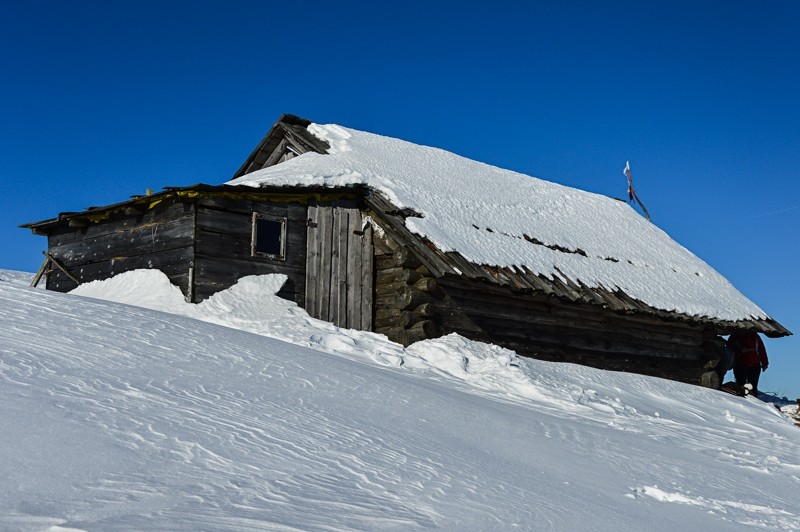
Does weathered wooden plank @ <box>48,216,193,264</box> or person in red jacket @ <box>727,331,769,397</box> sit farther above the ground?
weathered wooden plank @ <box>48,216,193,264</box>

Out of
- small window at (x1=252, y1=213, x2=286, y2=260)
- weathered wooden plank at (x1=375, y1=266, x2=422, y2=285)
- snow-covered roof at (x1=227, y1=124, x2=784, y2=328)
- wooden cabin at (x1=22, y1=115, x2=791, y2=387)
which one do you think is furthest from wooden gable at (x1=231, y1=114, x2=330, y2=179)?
weathered wooden plank at (x1=375, y1=266, x2=422, y2=285)

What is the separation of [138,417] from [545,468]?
321 cm

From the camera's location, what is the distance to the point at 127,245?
13906 mm

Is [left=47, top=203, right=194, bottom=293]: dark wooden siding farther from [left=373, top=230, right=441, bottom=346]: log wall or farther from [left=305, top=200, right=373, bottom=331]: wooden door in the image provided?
[left=373, top=230, right=441, bottom=346]: log wall

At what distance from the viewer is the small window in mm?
13367

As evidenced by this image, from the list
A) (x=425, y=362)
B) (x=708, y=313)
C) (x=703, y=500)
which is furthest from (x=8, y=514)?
(x=708, y=313)

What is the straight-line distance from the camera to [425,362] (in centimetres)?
1212

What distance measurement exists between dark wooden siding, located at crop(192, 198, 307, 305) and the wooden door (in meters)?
0.19

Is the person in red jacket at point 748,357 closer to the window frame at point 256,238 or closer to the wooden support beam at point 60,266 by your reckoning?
the window frame at point 256,238

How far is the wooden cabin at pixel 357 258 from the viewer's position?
13.1 metres

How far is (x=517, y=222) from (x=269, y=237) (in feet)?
16.9

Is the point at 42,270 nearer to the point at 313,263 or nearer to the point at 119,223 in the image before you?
the point at 119,223

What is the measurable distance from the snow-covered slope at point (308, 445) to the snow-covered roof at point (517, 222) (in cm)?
342

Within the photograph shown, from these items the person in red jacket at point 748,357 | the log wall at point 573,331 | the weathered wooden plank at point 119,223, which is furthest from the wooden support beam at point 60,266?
the person in red jacket at point 748,357
